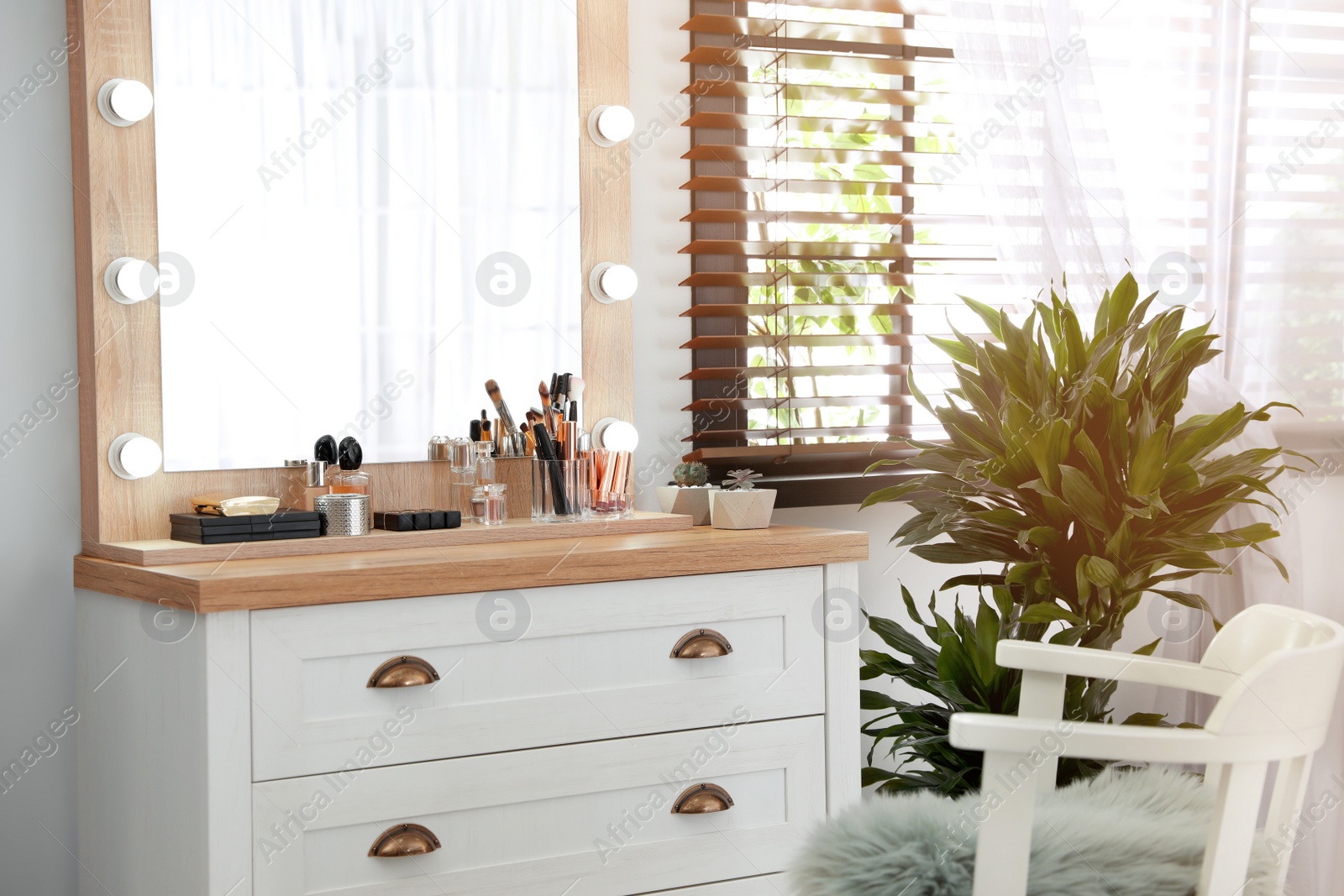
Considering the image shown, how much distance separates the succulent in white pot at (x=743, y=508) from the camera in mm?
1936

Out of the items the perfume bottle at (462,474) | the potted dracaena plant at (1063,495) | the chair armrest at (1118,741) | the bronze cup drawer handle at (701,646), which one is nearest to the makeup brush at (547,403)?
the perfume bottle at (462,474)

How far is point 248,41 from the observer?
1.82 m

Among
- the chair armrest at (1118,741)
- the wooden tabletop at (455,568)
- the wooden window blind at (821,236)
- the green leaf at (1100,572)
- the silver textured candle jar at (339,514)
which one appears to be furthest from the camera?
the wooden window blind at (821,236)

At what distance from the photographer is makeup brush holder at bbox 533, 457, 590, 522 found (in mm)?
1881

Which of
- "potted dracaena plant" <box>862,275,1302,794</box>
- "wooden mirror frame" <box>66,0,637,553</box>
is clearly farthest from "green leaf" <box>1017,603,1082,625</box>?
"wooden mirror frame" <box>66,0,637,553</box>

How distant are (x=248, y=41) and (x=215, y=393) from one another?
563 mm

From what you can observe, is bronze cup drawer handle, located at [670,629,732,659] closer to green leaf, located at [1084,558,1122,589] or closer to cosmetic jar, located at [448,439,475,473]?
cosmetic jar, located at [448,439,475,473]

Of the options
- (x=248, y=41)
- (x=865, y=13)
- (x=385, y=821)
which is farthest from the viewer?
(x=865, y=13)

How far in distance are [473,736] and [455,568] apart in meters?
0.22

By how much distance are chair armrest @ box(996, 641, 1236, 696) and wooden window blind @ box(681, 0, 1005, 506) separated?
0.84 meters

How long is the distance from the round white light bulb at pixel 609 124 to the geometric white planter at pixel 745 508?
0.68 meters

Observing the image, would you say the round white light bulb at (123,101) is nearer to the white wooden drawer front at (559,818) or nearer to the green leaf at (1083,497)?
the white wooden drawer front at (559,818)

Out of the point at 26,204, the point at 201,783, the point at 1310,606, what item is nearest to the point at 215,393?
the point at 26,204

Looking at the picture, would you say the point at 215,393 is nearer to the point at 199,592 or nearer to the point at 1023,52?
the point at 199,592
